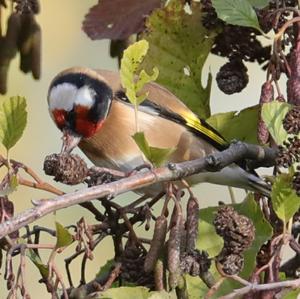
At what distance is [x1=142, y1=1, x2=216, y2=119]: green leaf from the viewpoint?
1.33 metres

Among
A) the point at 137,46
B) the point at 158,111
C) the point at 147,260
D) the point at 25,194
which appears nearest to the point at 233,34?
the point at 137,46

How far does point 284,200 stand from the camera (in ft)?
3.25

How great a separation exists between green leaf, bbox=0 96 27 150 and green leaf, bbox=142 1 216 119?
314mm

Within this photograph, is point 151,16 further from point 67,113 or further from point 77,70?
point 77,70

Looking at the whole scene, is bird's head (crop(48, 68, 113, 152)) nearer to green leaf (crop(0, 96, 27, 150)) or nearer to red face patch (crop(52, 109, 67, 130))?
red face patch (crop(52, 109, 67, 130))

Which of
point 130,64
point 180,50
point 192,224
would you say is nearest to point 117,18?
point 180,50

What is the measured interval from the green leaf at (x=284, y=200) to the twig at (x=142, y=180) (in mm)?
61

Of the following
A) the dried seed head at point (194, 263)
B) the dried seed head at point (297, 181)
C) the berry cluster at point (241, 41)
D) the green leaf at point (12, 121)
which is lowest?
the dried seed head at point (194, 263)

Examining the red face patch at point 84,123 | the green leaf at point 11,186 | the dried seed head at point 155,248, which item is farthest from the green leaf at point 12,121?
the red face patch at point 84,123

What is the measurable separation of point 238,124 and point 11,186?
1.28 feet

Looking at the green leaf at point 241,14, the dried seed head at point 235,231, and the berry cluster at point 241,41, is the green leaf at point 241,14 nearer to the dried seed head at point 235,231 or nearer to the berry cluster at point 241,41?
the berry cluster at point 241,41

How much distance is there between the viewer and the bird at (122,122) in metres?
1.60

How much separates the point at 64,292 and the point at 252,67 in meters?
1.45

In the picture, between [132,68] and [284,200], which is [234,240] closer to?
[284,200]
